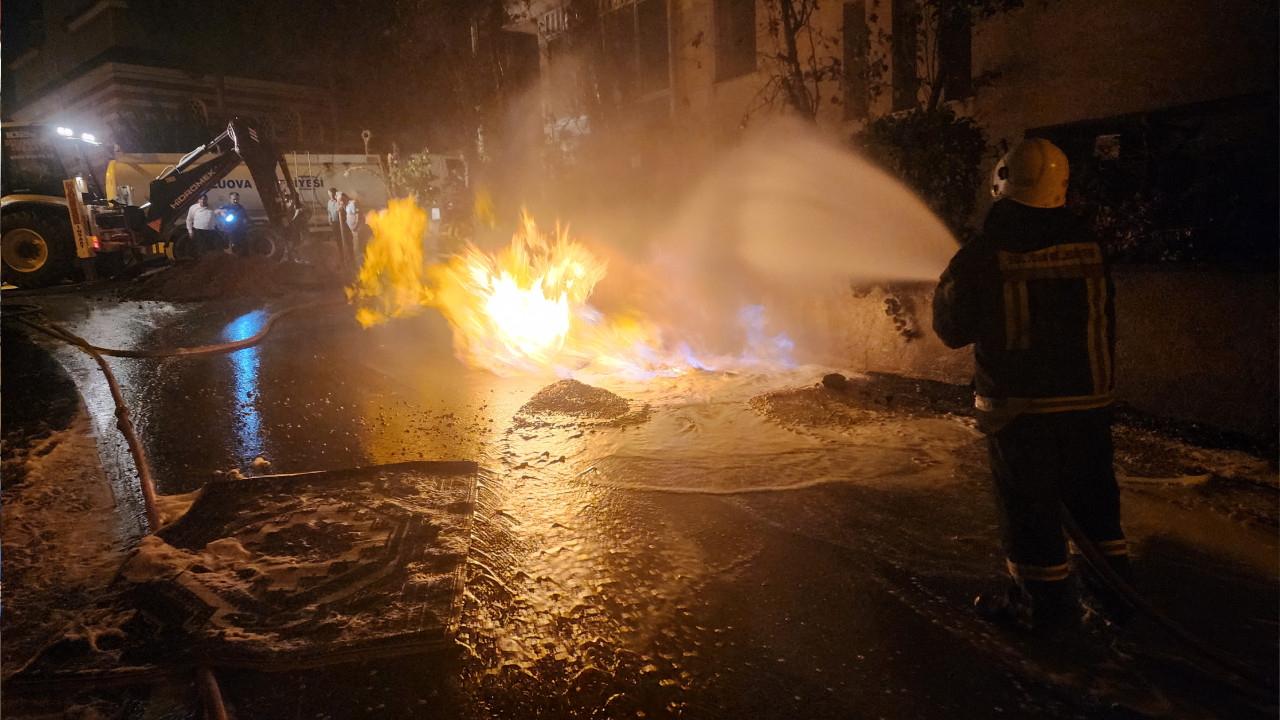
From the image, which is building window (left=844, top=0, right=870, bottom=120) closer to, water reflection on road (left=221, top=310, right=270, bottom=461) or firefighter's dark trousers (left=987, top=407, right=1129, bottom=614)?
firefighter's dark trousers (left=987, top=407, right=1129, bottom=614)

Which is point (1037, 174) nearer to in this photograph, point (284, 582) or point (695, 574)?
point (695, 574)

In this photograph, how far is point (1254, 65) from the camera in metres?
5.12

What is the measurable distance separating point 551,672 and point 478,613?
1.95 feet

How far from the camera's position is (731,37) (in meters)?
11.9

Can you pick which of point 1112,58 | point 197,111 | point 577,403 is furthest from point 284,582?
point 197,111

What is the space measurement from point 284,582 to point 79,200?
18.1 meters

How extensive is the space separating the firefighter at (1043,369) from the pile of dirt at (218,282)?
53.7 ft

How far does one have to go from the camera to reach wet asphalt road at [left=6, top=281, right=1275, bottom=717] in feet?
9.18

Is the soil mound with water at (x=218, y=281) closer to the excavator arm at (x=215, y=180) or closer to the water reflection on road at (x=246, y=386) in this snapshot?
the excavator arm at (x=215, y=180)

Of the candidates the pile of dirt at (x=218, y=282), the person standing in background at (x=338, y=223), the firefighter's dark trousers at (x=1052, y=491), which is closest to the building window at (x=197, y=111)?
the person standing in background at (x=338, y=223)

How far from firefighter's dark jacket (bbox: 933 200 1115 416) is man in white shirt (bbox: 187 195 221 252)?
2184 centimetres

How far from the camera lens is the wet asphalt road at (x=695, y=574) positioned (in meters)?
2.80

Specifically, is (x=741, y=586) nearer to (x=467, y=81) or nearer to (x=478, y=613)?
(x=478, y=613)

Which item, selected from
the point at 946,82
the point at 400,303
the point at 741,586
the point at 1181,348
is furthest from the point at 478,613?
the point at 400,303
